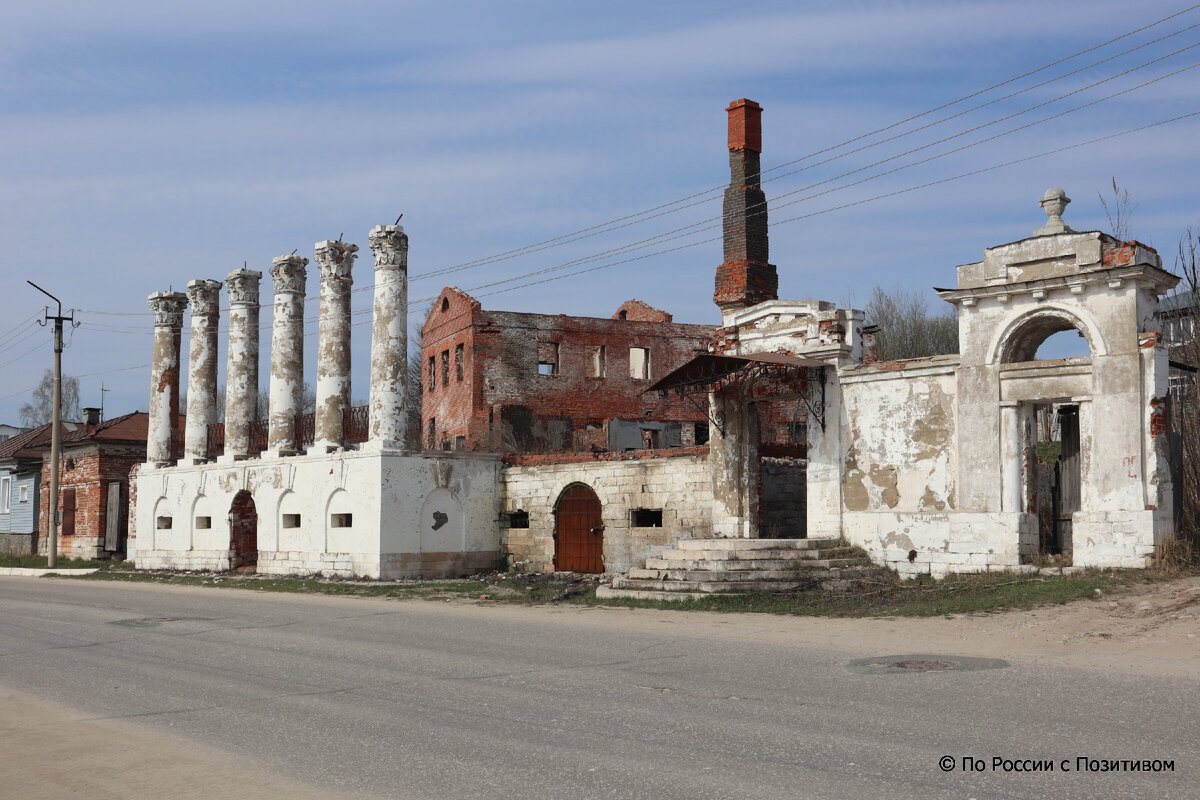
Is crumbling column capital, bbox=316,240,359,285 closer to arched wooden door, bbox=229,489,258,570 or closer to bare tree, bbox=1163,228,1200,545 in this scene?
arched wooden door, bbox=229,489,258,570

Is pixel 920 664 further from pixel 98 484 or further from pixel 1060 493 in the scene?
pixel 98 484

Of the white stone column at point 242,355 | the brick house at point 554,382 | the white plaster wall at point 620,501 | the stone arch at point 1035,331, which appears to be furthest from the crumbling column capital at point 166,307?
the stone arch at point 1035,331

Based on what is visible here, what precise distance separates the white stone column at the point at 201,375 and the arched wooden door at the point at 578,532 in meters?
13.8

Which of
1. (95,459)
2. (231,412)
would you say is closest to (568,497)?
(231,412)

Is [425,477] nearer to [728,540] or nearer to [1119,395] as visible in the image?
[728,540]

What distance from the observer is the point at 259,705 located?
951cm

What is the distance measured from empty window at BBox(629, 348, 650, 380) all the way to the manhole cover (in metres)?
28.6

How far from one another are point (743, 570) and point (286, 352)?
1627 cm

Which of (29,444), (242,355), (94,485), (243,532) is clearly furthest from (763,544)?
(29,444)

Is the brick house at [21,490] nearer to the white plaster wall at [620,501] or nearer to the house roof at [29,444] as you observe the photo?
the house roof at [29,444]

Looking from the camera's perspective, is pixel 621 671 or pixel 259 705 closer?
pixel 259 705

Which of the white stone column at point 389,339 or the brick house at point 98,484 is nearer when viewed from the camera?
the white stone column at point 389,339

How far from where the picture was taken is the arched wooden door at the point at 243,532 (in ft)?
100.0

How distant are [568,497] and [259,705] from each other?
51.4 feet
